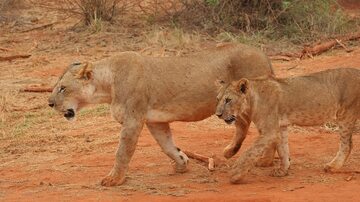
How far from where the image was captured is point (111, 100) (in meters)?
8.06

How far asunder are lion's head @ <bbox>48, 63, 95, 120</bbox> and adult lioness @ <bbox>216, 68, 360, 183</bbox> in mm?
1381

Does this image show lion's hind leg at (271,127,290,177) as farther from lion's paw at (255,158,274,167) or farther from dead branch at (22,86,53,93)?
dead branch at (22,86,53,93)

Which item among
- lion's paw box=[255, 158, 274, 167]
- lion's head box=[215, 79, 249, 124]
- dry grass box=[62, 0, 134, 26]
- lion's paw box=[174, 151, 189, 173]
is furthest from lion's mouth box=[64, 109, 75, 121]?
dry grass box=[62, 0, 134, 26]

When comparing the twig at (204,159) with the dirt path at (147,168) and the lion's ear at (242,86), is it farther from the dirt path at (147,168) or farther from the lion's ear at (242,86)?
the lion's ear at (242,86)

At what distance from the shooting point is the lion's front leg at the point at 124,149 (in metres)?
7.84

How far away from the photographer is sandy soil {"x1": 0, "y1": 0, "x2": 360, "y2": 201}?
749cm

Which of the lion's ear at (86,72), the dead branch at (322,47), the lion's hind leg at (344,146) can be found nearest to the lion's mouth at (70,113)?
the lion's ear at (86,72)

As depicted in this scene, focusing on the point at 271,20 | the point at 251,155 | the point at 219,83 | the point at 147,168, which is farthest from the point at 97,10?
the point at 251,155

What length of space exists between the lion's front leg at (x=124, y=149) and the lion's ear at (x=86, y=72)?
0.62m

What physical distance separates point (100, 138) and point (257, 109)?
125 inches

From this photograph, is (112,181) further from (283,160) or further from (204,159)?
(283,160)

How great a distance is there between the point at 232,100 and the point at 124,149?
3.95ft

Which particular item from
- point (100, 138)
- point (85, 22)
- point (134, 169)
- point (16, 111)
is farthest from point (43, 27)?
point (134, 169)

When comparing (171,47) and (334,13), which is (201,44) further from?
(334,13)
